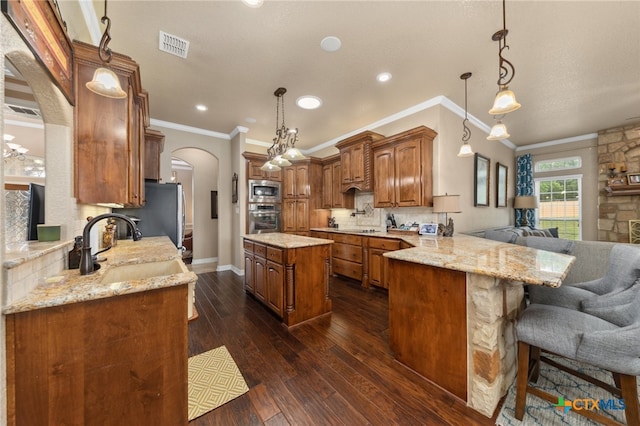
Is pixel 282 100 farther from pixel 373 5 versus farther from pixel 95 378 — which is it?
pixel 95 378

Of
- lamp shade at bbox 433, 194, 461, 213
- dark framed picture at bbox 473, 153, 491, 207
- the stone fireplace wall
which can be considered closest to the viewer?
lamp shade at bbox 433, 194, 461, 213

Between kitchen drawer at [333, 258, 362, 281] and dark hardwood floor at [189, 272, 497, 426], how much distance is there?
0.95 m

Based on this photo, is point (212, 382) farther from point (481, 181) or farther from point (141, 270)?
point (481, 181)

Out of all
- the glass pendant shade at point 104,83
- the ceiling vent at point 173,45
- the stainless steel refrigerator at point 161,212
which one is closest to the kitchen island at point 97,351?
the glass pendant shade at point 104,83

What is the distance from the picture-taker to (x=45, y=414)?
0.90m

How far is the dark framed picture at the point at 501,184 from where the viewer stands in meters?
5.17

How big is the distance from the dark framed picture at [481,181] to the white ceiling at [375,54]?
0.89m

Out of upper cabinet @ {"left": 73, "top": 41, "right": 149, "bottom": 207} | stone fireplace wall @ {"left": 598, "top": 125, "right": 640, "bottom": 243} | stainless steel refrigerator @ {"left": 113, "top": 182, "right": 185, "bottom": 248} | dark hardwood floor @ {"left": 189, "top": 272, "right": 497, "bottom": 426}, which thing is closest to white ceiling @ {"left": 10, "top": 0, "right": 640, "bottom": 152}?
upper cabinet @ {"left": 73, "top": 41, "right": 149, "bottom": 207}

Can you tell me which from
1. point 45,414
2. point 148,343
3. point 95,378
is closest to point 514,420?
point 148,343

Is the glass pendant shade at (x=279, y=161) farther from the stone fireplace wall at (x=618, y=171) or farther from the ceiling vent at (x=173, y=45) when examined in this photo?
the stone fireplace wall at (x=618, y=171)

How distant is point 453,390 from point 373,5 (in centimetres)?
307

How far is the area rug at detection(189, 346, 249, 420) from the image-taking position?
154 centimetres

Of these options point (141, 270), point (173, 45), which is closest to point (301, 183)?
point (173, 45)

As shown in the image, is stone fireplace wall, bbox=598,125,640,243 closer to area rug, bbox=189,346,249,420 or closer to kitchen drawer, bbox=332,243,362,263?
kitchen drawer, bbox=332,243,362,263
